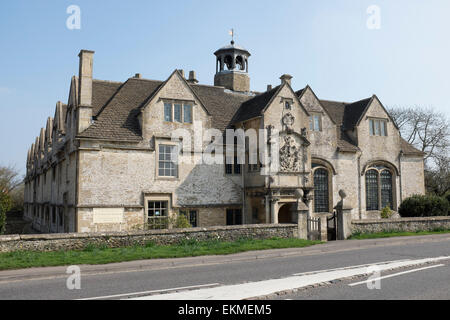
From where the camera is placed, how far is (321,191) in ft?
96.2

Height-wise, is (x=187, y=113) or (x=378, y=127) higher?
(x=378, y=127)

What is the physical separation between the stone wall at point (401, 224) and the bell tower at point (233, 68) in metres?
17.9

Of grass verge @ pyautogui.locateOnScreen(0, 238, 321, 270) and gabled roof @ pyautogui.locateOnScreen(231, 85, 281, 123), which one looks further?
gabled roof @ pyautogui.locateOnScreen(231, 85, 281, 123)

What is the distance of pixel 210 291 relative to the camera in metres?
9.02

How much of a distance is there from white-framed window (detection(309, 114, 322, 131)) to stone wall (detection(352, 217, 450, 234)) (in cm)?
903

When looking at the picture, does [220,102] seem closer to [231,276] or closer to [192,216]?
[192,216]

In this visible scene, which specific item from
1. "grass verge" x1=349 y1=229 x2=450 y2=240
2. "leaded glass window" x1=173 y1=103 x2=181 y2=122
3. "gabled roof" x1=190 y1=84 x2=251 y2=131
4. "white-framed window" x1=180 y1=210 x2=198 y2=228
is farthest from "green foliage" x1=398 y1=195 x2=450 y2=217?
"leaded glass window" x1=173 y1=103 x2=181 y2=122

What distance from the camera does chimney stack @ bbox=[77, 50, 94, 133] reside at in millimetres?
22062

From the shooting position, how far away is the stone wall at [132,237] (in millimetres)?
14766

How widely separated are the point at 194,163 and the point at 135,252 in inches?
406

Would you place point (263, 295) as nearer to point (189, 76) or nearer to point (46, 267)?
point (46, 267)

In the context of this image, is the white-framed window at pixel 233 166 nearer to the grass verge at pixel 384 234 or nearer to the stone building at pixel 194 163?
the stone building at pixel 194 163

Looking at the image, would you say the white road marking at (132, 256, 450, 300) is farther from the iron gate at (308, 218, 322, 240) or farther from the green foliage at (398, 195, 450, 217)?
the green foliage at (398, 195, 450, 217)

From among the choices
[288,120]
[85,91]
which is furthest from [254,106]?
[85,91]
